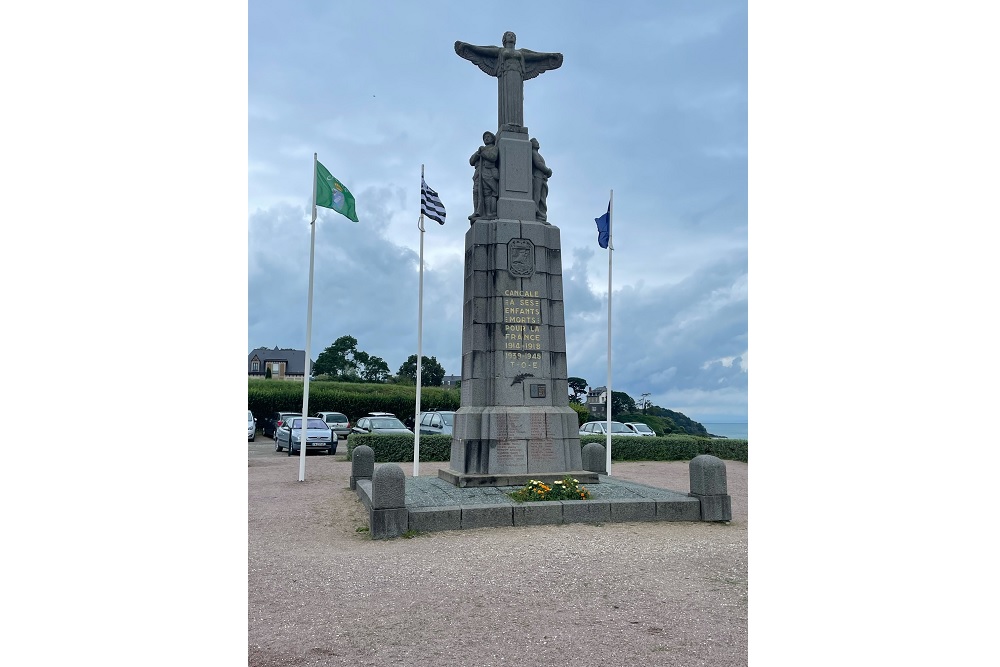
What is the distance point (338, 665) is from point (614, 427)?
22180 mm

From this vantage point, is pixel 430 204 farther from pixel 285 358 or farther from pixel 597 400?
pixel 285 358

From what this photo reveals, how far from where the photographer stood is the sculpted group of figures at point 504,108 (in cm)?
1311

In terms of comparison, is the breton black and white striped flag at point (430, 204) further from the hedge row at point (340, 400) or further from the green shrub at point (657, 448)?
the hedge row at point (340, 400)

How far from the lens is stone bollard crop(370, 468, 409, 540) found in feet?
27.6

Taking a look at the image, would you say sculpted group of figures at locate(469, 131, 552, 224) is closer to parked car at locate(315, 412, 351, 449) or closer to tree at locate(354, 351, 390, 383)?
parked car at locate(315, 412, 351, 449)

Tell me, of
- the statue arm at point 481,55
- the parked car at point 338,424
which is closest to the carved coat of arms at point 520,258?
the statue arm at point 481,55

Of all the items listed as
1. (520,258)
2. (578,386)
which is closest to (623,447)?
(520,258)

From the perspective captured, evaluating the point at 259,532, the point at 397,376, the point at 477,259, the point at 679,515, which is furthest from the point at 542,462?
the point at 397,376

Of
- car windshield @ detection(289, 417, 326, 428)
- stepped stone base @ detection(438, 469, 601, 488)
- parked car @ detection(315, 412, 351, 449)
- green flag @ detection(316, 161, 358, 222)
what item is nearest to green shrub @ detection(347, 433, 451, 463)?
car windshield @ detection(289, 417, 326, 428)

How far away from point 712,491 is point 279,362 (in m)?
63.2

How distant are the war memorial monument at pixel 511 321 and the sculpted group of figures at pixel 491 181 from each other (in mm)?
21

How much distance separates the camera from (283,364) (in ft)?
219

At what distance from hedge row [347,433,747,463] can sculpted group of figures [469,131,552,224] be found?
27.2ft

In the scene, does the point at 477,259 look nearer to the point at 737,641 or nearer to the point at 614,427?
the point at 737,641
